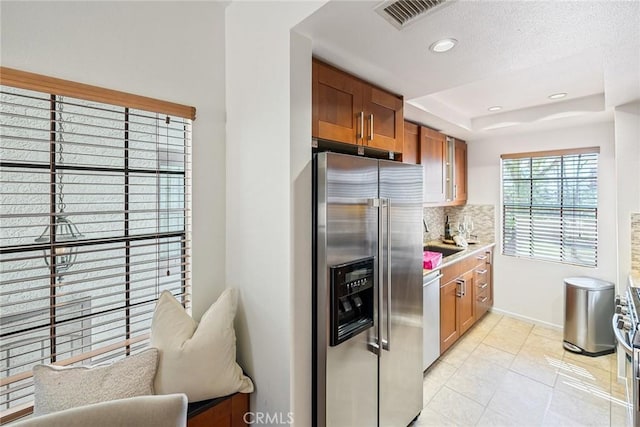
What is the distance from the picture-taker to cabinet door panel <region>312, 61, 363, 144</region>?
1.55 m

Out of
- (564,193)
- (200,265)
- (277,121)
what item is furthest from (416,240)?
(564,193)

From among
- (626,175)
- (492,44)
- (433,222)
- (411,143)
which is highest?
(492,44)

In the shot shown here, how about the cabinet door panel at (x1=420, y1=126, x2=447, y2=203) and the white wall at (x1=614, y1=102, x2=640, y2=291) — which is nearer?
the white wall at (x1=614, y1=102, x2=640, y2=291)

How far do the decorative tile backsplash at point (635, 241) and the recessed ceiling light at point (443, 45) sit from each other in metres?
2.33

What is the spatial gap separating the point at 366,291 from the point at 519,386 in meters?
1.92

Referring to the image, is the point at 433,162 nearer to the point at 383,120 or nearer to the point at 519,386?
the point at 383,120

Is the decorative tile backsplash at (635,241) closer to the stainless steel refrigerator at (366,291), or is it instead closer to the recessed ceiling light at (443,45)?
the stainless steel refrigerator at (366,291)

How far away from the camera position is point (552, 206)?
3557mm

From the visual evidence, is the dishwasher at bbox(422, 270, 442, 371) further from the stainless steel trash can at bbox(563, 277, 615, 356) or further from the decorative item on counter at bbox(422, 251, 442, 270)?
the stainless steel trash can at bbox(563, 277, 615, 356)

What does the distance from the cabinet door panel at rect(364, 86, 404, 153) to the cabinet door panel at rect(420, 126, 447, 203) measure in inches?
41.5

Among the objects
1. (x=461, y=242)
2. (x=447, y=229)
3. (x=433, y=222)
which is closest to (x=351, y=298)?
(x=461, y=242)

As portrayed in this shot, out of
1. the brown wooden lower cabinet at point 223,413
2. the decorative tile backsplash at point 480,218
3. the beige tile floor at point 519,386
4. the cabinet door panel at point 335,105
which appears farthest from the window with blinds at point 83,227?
the decorative tile backsplash at point 480,218

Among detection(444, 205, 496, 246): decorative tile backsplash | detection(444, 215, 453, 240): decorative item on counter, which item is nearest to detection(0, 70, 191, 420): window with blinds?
detection(444, 215, 453, 240): decorative item on counter

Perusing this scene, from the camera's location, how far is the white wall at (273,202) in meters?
1.36
